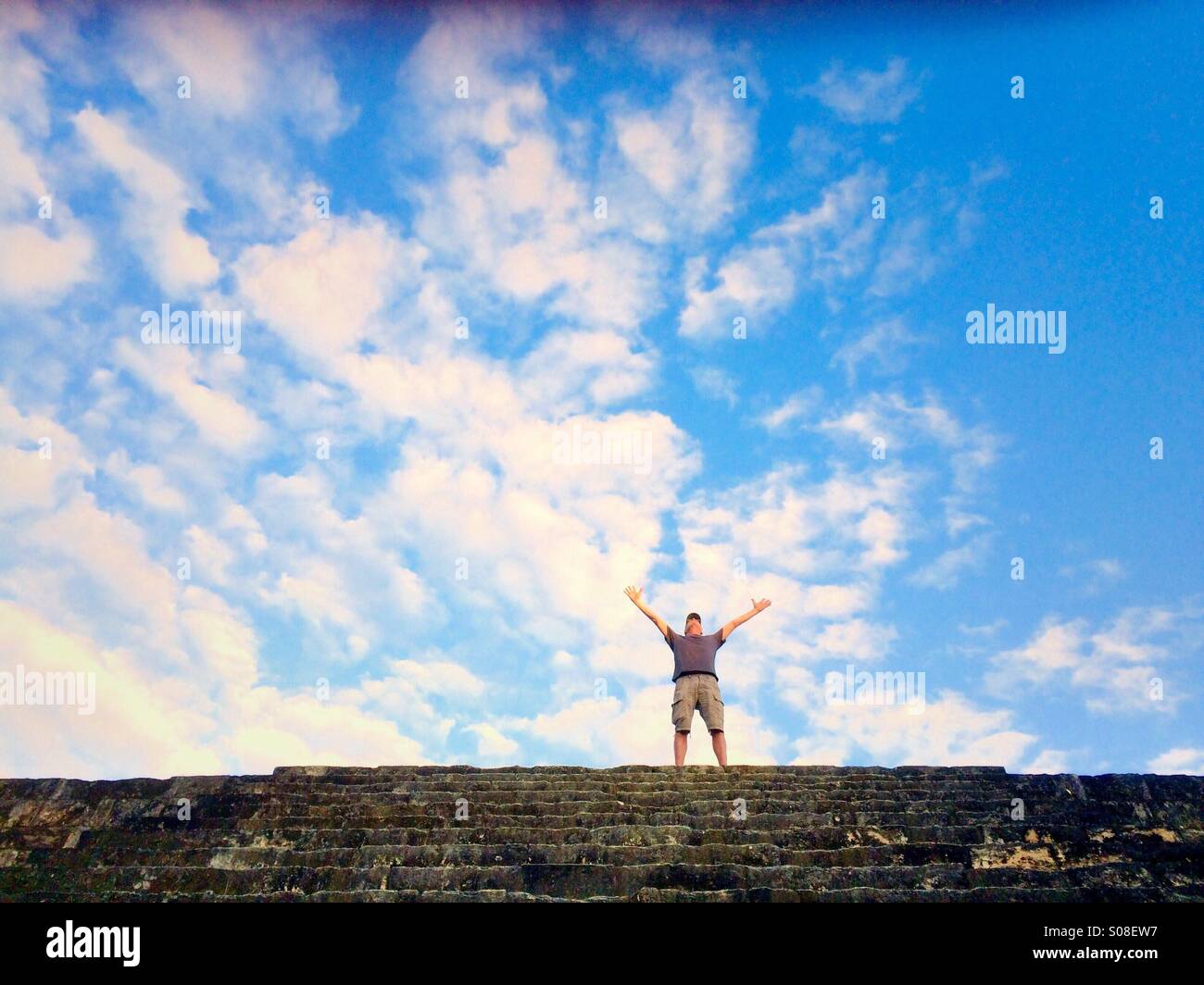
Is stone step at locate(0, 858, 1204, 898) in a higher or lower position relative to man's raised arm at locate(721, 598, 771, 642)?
lower

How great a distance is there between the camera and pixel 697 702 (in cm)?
823

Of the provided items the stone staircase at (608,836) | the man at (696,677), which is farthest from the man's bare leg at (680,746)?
the stone staircase at (608,836)

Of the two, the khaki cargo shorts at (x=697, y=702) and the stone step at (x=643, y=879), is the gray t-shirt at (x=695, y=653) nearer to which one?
the khaki cargo shorts at (x=697, y=702)

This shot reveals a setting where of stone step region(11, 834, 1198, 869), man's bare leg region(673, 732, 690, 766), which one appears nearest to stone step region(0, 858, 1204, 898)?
stone step region(11, 834, 1198, 869)

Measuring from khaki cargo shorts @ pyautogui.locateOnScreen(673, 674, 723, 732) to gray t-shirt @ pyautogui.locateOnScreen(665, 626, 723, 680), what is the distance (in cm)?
7

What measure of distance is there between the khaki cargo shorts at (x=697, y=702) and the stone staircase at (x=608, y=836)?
1.06m

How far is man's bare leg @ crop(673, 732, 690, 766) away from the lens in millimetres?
8023

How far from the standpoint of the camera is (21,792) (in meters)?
6.29

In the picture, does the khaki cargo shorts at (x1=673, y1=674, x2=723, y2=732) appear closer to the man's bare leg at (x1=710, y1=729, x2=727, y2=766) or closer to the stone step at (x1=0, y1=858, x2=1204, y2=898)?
the man's bare leg at (x1=710, y1=729, x2=727, y2=766)
